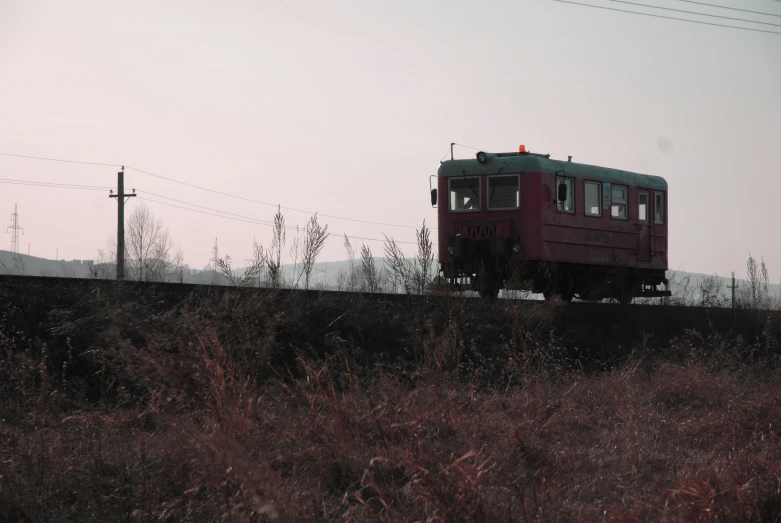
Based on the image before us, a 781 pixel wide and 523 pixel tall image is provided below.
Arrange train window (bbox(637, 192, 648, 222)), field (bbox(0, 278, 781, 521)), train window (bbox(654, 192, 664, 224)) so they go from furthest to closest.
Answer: train window (bbox(654, 192, 664, 224)) < train window (bbox(637, 192, 648, 222)) < field (bbox(0, 278, 781, 521))

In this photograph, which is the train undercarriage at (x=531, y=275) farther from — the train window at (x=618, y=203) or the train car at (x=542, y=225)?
the train window at (x=618, y=203)

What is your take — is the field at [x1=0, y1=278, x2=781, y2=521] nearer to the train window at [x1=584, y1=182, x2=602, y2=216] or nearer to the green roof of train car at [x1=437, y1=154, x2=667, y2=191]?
the green roof of train car at [x1=437, y1=154, x2=667, y2=191]

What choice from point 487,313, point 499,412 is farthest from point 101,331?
point 487,313

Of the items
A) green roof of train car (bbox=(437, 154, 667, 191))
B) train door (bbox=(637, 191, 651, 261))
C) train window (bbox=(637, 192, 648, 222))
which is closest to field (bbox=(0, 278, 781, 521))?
green roof of train car (bbox=(437, 154, 667, 191))

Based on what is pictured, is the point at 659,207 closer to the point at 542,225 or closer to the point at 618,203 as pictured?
the point at 618,203

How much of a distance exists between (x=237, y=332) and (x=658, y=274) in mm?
12108

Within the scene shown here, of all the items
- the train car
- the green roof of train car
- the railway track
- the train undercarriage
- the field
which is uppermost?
the green roof of train car

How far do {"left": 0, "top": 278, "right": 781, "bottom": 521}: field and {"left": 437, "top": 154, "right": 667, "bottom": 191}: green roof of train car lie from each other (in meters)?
5.68

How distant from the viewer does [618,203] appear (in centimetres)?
1606

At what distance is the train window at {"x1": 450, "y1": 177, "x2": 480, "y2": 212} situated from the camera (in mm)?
15062

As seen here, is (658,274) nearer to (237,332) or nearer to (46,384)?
(237,332)

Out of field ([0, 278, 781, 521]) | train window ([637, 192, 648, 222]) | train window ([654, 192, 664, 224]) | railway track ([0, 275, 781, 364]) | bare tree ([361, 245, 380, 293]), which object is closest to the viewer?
field ([0, 278, 781, 521])

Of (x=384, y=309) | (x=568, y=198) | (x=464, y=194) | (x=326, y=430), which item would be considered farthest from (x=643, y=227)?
(x=326, y=430)

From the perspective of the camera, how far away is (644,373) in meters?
9.39
